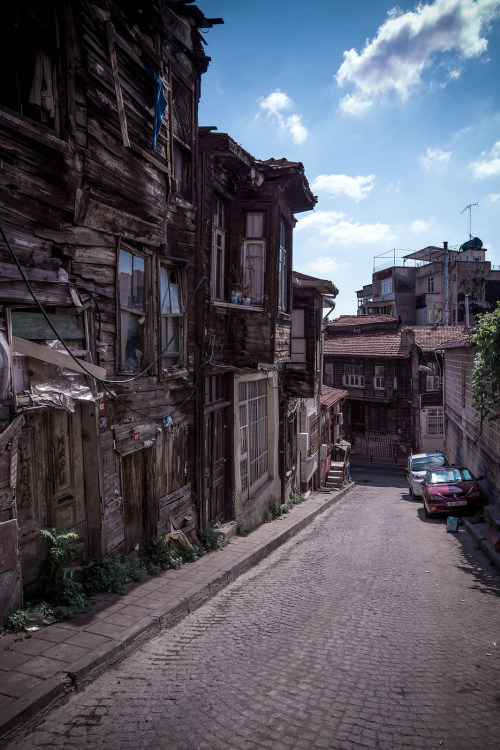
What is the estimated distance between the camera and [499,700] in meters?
4.68

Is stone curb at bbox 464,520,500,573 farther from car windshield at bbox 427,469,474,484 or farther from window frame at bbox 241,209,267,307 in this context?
window frame at bbox 241,209,267,307

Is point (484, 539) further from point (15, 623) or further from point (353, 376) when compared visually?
point (353, 376)

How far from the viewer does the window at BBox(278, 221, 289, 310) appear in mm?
13700

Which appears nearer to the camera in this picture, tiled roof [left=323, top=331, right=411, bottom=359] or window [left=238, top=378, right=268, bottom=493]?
window [left=238, top=378, right=268, bottom=493]

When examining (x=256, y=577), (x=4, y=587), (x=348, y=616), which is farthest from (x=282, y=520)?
(x=4, y=587)

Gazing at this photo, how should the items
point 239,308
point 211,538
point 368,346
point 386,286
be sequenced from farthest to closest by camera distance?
point 386,286
point 368,346
point 239,308
point 211,538

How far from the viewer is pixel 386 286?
50094mm

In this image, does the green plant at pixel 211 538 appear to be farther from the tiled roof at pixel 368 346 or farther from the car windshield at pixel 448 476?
the tiled roof at pixel 368 346

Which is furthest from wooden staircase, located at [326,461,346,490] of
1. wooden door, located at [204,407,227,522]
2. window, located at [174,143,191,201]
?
window, located at [174,143,191,201]

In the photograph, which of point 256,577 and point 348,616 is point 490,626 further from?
point 256,577

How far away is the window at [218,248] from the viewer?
11.2 metres

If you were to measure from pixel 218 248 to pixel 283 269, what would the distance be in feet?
9.94

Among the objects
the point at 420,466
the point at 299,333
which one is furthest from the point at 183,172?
the point at 420,466

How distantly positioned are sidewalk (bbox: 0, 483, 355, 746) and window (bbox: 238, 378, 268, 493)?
392 centimetres
